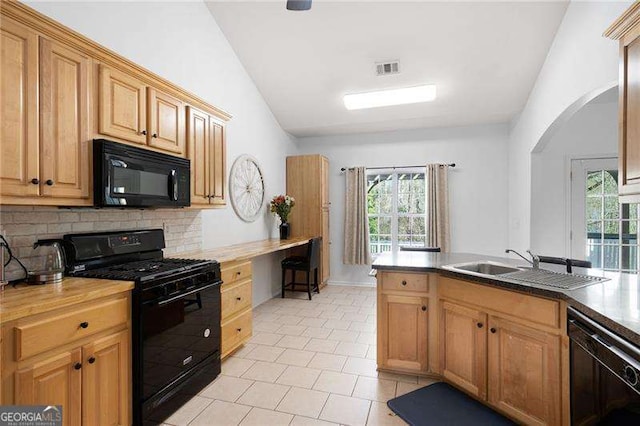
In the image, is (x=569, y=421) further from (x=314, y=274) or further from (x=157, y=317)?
(x=314, y=274)

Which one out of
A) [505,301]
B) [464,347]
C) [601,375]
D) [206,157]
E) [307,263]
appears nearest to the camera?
[601,375]

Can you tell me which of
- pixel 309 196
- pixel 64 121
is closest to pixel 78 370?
pixel 64 121

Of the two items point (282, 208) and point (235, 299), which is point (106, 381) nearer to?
point (235, 299)

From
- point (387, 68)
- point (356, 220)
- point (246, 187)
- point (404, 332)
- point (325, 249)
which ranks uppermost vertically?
point (387, 68)

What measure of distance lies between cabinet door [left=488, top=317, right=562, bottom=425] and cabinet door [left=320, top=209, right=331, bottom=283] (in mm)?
3640

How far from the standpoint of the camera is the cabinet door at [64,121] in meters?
1.70

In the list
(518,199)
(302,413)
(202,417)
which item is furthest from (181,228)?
(518,199)

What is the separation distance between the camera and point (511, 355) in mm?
1936

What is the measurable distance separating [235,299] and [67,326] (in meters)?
1.48

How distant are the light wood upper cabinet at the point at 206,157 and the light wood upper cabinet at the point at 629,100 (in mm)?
2925

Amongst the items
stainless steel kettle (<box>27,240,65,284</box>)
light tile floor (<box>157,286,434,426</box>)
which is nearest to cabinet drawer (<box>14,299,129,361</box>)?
stainless steel kettle (<box>27,240,65,284</box>)

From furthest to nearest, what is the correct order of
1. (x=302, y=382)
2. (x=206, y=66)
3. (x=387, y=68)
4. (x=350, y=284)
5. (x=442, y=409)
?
1. (x=350, y=284)
2. (x=387, y=68)
3. (x=206, y=66)
4. (x=302, y=382)
5. (x=442, y=409)

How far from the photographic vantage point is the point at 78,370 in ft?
5.21

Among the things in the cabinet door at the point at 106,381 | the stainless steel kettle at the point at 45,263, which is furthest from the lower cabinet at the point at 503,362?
the stainless steel kettle at the point at 45,263
